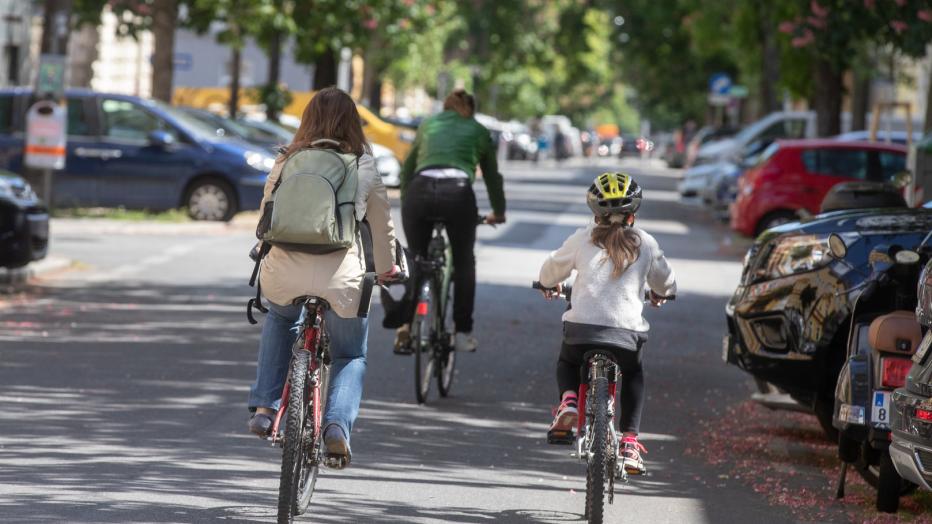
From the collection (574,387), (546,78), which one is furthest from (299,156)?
(546,78)

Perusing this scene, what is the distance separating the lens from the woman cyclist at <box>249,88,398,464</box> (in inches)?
273

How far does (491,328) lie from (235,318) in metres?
2.03

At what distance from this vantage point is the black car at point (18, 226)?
15945mm

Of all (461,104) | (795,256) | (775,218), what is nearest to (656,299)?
Answer: (795,256)

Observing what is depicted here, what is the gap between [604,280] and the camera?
7570mm

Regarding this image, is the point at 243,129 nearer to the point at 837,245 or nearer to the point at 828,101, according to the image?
the point at 828,101

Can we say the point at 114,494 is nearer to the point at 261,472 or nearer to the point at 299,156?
the point at 261,472

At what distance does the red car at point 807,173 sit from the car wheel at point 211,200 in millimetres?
6965

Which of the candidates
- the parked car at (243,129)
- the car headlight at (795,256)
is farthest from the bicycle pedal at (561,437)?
the parked car at (243,129)

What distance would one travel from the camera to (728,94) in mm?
61000

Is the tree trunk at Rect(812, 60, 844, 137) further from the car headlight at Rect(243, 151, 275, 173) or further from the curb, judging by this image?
the curb

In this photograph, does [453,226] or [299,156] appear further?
[453,226]

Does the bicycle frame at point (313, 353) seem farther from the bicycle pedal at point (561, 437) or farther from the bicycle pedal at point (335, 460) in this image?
the bicycle pedal at point (561, 437)

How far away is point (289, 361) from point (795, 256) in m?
3.62
